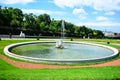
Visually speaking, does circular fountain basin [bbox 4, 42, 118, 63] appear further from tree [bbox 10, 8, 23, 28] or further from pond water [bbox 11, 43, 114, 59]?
tree [bbox 10, 8, 23, 28]

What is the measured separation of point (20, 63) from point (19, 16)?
5203 centimetres

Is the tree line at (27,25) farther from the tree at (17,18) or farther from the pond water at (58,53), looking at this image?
the pond water at (58,53)

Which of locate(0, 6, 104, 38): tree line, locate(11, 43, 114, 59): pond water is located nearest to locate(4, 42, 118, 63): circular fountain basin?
locate(11, 43, 114, 59): pond water

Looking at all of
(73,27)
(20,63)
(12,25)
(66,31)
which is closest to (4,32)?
(12,25)

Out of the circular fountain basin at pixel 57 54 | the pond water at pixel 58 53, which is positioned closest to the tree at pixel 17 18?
the circular fountain basin at pixel 57 54

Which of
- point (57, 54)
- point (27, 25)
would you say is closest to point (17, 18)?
point (27, 25)

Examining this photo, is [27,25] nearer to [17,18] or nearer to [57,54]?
[17,18]

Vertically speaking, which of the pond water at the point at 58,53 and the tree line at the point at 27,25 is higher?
the tree line at the point at 27,25

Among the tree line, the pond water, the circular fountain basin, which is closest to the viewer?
the circular fountain basin

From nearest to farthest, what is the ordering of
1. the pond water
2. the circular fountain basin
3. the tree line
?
the circular fountain basin → the pond water → the tree line

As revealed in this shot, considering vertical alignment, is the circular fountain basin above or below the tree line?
below

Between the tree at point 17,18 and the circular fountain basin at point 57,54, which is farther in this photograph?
the tree at point 17,18

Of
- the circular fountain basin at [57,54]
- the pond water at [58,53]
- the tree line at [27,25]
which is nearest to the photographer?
the circular fountain basin at [57,54]

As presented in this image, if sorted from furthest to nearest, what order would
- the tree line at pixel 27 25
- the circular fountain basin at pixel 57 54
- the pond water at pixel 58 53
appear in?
the tree line at pixel 27 25, the pond water at pixel 58 53, the circular fountain basin at pixel 57 54
